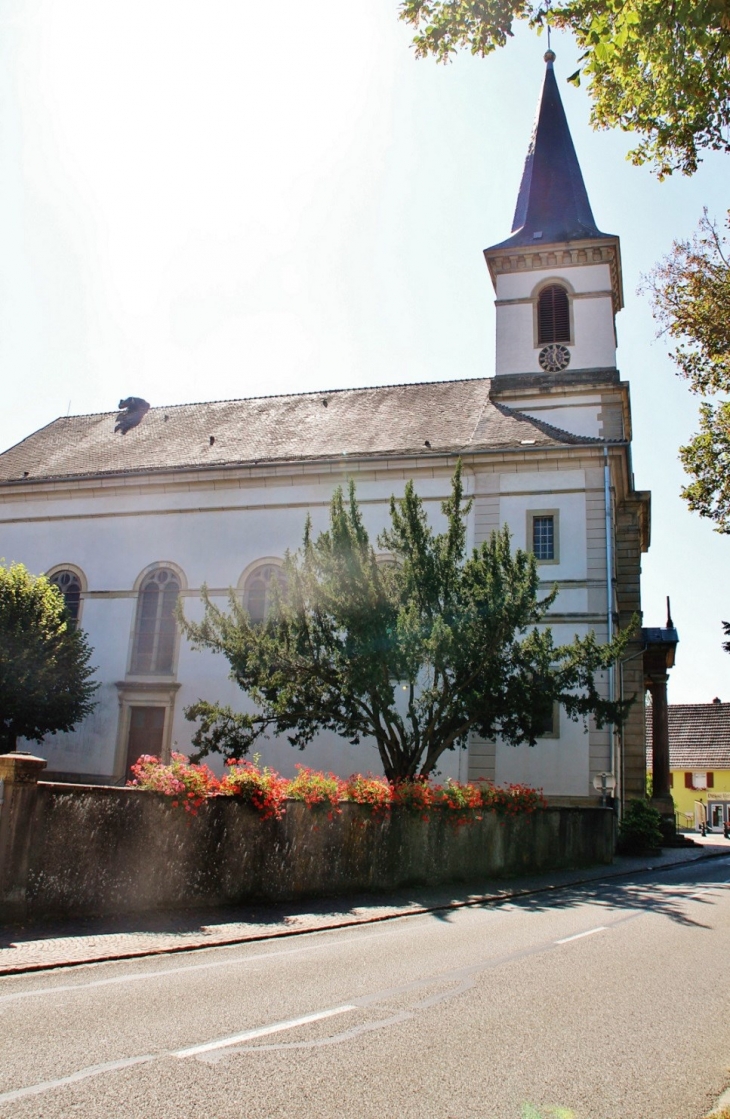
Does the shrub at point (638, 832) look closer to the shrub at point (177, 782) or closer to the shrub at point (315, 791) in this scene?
the shrub at point (315, 791)

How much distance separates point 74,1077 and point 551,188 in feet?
104

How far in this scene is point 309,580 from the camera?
17141mm

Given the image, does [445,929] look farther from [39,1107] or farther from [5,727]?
[5,727]

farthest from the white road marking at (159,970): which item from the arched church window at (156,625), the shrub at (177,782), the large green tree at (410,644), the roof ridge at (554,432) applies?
the arched church window at (156,625)

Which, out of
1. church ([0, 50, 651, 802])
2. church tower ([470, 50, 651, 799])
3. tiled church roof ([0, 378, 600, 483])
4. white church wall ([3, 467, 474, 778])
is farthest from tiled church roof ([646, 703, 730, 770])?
white church wall ([3, 467, 474, 778])

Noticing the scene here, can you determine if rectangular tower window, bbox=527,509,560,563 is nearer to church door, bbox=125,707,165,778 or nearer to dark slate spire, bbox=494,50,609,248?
dark slate spire, bbox=494,50,609,248

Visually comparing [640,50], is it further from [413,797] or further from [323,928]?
[413,797]

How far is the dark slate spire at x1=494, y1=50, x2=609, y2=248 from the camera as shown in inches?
1192

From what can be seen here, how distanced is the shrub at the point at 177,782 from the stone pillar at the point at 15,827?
157cm

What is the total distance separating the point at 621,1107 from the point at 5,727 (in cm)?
2103

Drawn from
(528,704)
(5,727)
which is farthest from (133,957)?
(5,727)

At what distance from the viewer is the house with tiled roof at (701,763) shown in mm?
53219

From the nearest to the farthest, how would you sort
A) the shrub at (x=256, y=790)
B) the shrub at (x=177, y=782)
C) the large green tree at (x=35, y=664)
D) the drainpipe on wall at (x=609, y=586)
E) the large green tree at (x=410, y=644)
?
1. the shrub at (x=177, y=782)
2. the shrub at (x=256, y=790)
3. the large green tree at (x=410, y=644)
4. the large green tree at (x=35, y=664)
5. the drainpipe on wall at (x=609, y=586)

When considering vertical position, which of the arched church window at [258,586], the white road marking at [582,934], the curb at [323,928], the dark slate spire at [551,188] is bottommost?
the curb at [323,928]
